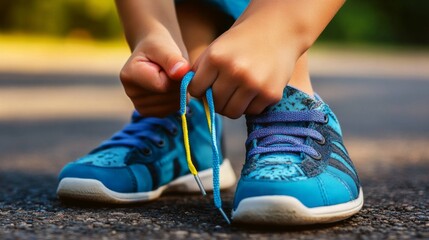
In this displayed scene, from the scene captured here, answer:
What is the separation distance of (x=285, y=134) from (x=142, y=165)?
0.33 metres

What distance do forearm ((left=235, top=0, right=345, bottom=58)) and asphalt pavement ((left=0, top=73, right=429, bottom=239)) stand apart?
314 mm

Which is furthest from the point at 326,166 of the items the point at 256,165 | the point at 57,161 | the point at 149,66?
the point at 57,161

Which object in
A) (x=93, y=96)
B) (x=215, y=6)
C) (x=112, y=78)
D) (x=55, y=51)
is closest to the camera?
(x=215, y=6)

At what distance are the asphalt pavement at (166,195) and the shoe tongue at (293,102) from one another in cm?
21

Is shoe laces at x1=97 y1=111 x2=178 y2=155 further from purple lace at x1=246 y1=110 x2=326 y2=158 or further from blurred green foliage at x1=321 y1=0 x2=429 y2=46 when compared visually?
blurred green foliage at x1=321 y1=0 x2=429 y2=46

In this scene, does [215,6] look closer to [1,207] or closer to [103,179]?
[103,179]

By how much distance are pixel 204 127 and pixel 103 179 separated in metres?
0.32

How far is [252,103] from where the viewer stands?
3.84 ft

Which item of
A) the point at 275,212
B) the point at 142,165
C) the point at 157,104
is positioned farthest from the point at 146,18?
the point at 275,212

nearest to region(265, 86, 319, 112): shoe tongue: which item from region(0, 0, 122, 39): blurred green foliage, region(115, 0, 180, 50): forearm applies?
region(115, 0, 180, 50): forearm

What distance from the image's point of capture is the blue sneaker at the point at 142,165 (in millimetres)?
1300

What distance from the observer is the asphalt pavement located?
1.08m

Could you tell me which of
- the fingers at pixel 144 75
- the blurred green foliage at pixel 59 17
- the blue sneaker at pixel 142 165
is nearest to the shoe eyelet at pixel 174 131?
the blue sneaker at pixel 142 165

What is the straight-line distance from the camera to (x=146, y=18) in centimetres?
136
